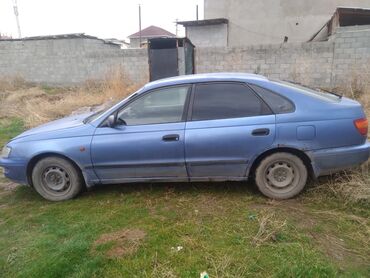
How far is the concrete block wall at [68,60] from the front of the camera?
14.3m

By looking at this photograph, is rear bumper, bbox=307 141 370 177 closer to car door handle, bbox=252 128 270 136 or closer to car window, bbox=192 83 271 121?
car door handle, bbox=252 128 270 136

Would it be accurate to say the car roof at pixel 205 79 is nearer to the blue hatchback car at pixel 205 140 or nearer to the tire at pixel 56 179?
the blue hatchback car at pixel 205 140

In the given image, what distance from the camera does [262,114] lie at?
12.9 feet

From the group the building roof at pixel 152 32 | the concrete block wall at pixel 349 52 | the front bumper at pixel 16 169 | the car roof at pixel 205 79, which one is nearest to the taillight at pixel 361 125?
the car roof at pixel 205 79

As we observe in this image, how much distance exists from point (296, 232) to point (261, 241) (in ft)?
1.37

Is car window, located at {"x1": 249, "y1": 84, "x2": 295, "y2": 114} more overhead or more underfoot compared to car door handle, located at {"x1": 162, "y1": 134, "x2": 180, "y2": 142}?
more overhead

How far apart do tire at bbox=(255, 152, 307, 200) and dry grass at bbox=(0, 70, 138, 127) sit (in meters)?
5.86

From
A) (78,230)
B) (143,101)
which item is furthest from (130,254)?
(143,101)

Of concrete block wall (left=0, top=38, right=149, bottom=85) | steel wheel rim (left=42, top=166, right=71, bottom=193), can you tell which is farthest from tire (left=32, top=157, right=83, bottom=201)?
concrete block wall (left=0, top=38, right=149, bottom=85)

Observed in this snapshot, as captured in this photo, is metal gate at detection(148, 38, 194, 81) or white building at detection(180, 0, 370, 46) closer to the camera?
metal gate at detection(148, 38, 194, 81)

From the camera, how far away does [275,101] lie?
3.96 metres

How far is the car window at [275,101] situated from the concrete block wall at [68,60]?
10.1 m

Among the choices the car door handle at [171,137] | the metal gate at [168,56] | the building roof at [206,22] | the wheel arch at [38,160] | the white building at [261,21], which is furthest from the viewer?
the building roof at [206,22]

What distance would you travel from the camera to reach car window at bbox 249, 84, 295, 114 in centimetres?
391
